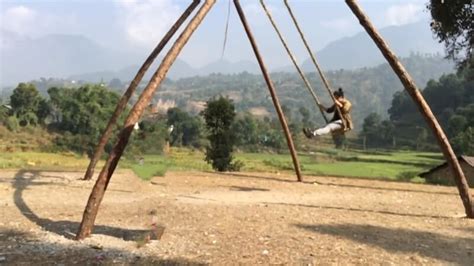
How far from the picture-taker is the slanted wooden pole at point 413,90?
10.9 m

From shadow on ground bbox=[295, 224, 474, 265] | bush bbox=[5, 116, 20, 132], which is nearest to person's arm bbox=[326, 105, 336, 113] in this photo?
shadow on ground bbox=[295, 224, 474, 265]

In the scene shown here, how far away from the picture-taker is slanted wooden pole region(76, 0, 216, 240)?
8.72 m

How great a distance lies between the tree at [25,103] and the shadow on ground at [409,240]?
73612 mm

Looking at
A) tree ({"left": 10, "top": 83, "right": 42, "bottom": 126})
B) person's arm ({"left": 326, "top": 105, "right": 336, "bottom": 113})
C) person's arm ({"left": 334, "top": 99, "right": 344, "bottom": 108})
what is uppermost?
tree ({"left": 10, "top": 83, "right": 42, "bottom": 126})

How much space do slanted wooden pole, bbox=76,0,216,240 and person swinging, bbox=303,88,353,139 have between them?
13.6ft

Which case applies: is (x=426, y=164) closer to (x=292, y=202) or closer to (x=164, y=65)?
(x=292, y=202)

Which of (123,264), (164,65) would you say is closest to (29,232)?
(123,264)

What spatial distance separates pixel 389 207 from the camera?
12633 mm

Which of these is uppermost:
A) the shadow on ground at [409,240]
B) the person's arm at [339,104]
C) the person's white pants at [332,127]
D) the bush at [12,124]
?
Answer: the person's arm at [339,104]

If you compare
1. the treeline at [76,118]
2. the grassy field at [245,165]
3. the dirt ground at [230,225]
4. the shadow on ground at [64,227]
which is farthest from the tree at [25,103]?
the shadow on ground at [64,227]

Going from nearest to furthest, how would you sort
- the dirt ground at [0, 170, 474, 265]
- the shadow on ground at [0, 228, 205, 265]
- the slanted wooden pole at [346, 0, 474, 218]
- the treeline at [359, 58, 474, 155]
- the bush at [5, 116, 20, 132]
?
the shadow on ground at [0, 228, 205, 265], the dirt ground at [0, 170, 474, 265], the slanted wooden pole at [346, 0, 474, 218], the bush at [5, 116, 20, 132], the treeline at [359, 58, 474, 155]

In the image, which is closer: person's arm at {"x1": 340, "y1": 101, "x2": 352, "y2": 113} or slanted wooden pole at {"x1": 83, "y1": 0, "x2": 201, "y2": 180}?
slanted wooden pole at {"x1": 83, "y1": 0, "x2": 201, "y2": 180}

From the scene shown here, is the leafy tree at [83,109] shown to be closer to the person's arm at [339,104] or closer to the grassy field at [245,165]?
the grassy field at [245,165]

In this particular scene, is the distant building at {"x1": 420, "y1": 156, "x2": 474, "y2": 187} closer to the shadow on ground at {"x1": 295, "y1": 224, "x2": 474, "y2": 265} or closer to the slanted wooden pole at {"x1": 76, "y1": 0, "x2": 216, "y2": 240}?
the shadow on ground at {"x1": 295, "y1": 224, "x2": 474, "y2": 265}
